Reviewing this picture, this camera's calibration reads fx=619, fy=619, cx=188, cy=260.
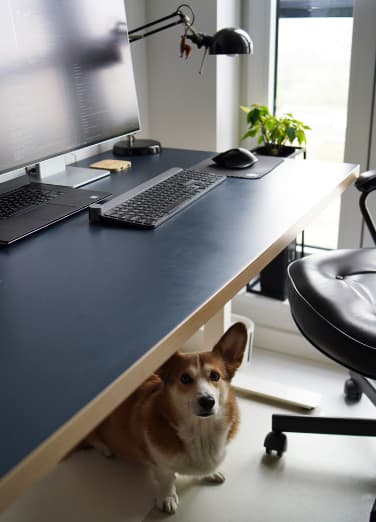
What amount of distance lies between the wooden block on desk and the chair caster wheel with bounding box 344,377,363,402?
3.16ft

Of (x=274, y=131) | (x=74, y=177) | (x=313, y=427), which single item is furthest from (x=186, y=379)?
(x=274, y=131)

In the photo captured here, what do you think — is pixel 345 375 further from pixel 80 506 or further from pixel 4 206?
pixel 4 206

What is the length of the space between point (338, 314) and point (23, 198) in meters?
0.72

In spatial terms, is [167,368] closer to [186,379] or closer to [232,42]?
[186,379]

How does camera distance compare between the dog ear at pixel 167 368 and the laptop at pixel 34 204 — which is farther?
the dog ear at pixel 167 368

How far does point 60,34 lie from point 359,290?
0.90m

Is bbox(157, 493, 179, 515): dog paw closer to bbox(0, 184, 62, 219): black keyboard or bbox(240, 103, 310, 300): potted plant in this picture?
bbox(0, 184, 62, 219): black keyboard

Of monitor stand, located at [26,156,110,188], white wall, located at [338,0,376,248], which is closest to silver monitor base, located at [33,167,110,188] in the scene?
monitor stand, located at [26,156,110,188]

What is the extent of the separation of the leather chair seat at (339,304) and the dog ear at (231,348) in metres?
0.15

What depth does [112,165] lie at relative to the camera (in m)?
1.68

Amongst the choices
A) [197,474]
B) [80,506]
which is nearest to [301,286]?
[197,474]

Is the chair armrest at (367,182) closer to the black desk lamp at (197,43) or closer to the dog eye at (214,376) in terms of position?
the black desk lamp at (197,43)

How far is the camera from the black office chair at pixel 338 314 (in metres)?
1.18

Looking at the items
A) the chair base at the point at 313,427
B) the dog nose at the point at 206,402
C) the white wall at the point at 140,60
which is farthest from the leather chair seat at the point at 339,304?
the white wall at the point at 140,60
